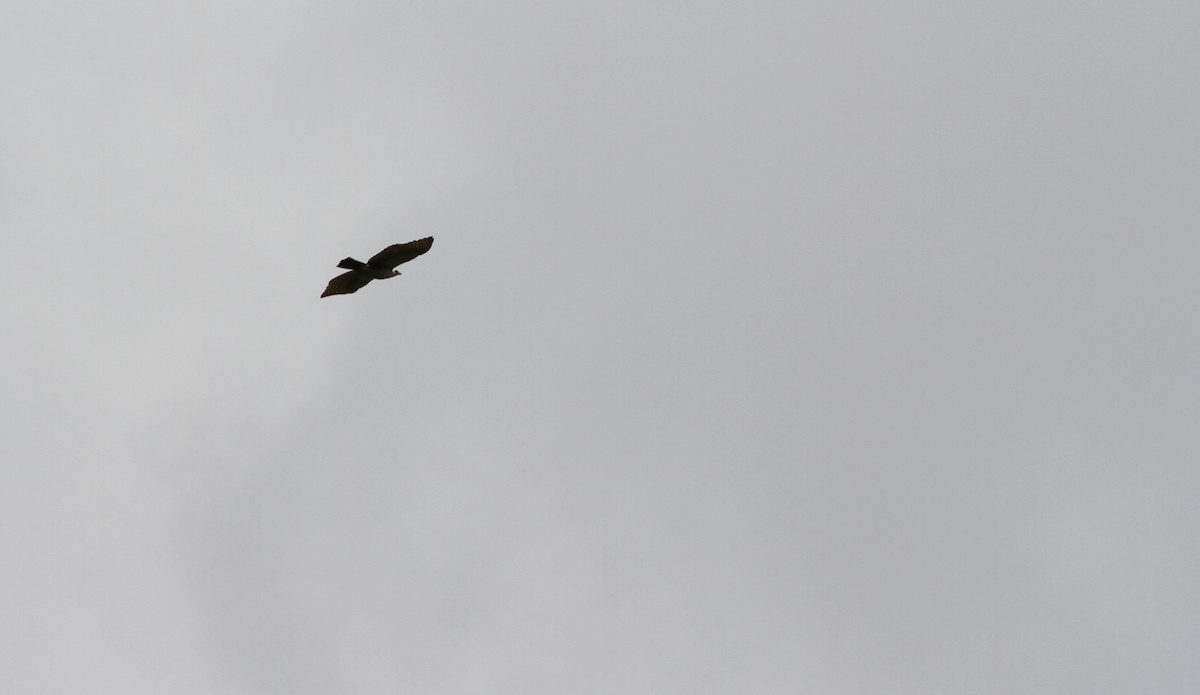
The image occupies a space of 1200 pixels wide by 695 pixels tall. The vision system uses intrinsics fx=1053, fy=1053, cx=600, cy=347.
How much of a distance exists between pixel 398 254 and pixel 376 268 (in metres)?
1.04

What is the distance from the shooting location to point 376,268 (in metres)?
42.1

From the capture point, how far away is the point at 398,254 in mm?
42219

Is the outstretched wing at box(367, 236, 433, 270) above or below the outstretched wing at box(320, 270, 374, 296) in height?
above

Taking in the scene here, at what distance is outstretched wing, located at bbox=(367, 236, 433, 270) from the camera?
41.9m

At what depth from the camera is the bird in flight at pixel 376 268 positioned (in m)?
41.4

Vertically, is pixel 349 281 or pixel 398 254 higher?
pixel 398 254

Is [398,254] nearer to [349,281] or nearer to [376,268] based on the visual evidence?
[376,268]

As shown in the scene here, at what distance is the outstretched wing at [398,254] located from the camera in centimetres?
4188

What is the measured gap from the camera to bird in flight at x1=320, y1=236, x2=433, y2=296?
41.4m

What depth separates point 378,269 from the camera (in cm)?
4209

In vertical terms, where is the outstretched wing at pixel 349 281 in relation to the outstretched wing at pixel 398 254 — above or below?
below

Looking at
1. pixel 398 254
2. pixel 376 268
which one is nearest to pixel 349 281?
pixel 376 268
